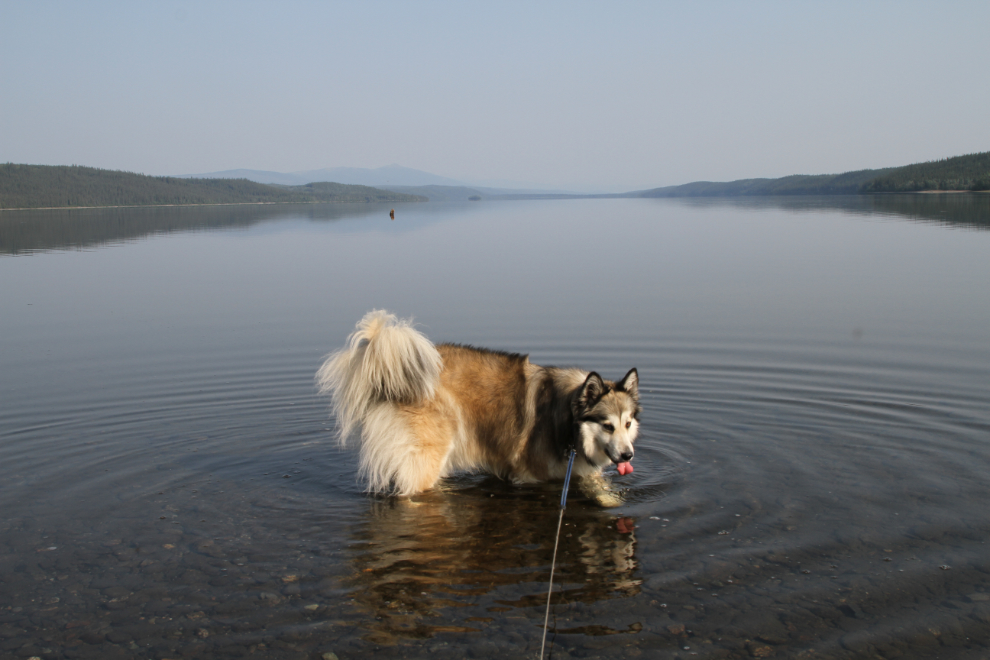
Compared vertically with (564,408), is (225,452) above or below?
below

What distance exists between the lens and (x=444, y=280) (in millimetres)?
22578

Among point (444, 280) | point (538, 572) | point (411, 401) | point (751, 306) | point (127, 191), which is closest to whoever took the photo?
point (538, 572)

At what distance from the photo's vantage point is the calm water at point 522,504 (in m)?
4.57

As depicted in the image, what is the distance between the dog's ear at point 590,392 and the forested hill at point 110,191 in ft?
448

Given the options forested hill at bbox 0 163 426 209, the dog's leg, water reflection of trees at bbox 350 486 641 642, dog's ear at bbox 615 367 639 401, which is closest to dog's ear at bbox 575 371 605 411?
dog's ear at bbox 615 367 639 401

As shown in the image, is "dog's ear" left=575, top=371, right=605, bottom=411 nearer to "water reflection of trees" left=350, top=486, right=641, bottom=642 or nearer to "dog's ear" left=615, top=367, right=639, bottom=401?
"dog's ear" left=615, top=367, right=639, bottom=401

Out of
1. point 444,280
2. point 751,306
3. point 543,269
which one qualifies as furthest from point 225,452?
point 543,269

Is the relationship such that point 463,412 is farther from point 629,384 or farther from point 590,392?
point 629,384

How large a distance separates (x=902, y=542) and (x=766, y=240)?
2991 centimetres

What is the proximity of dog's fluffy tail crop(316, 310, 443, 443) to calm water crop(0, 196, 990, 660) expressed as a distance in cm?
98

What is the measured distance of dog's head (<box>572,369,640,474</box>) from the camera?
21.1 ft

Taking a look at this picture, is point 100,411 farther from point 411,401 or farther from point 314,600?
point 314,600

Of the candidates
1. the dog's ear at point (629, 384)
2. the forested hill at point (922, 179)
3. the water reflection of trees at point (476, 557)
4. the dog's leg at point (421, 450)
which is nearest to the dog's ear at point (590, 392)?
the dog's ear at point (629, 384)

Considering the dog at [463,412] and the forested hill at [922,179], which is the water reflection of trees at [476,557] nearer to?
the dog at [463,412]
